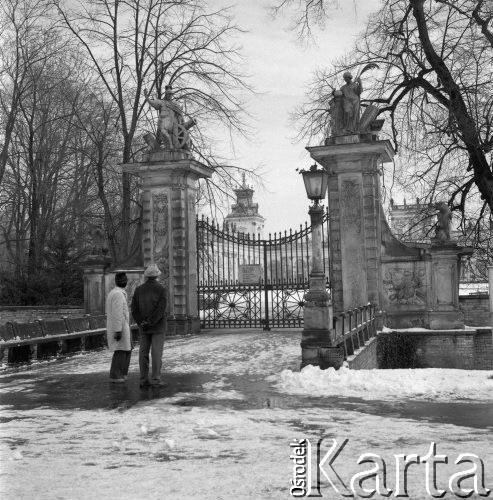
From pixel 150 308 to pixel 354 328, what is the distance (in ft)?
16.8

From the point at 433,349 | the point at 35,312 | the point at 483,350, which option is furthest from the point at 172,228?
the point at 483,350

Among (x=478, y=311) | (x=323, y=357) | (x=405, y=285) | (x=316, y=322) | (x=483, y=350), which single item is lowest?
(x=483, y=350)

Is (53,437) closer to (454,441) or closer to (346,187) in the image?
(454,441)

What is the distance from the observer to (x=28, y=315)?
2516 cm

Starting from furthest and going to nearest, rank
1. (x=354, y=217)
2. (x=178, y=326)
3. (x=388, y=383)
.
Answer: (x=178, y=326)
(x=354, y=217)
(x=388, y=383)

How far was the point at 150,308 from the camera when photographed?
1042 cm

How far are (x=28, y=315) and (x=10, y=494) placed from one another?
20870mm

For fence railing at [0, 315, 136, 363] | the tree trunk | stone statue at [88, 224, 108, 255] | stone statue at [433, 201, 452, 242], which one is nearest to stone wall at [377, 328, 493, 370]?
stone statue at [433, 201, 452, 242]

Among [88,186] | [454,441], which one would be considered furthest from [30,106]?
[454,441]

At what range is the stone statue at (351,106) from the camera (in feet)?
60.7

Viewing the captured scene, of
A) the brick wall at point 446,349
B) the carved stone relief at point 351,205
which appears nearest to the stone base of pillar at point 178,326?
the carved stone relief at point 351,205

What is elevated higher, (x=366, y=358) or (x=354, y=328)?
(x=354, y=328)

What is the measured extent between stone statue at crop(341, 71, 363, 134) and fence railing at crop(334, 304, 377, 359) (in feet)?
15.5

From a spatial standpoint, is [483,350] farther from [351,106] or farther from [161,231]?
[161,231]
